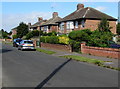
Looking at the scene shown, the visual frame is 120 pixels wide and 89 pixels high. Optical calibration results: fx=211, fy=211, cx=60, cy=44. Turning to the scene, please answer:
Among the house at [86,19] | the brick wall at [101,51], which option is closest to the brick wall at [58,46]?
the brick wall at [101,51]

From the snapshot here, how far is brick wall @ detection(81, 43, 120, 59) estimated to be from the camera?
1752 cm

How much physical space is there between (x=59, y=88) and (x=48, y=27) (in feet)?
190

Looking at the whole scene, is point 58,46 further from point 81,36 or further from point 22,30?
point 22,30

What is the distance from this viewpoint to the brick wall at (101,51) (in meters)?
17.5

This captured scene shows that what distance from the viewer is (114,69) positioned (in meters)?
12.2

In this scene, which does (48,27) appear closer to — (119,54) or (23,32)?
(23,32)

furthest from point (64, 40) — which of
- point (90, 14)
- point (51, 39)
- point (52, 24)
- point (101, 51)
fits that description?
point (52, 24)

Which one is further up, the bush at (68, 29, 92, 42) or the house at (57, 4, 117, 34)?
the house at (57, 4, 117, 34)

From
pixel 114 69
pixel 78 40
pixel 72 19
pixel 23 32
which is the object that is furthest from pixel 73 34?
pixel 23 32

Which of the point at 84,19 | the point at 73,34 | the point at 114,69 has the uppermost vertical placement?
the point at 84,19

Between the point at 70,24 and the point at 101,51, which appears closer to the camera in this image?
the point at 101,51

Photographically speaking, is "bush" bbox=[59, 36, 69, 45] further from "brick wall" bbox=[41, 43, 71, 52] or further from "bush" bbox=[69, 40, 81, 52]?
"bush" bbox=[69, 40, 81, 52]

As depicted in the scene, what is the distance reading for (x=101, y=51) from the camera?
19547 millimetres

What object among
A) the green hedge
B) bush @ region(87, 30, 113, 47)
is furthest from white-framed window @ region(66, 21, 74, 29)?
bush @ region(87, 30, 113, 47)
